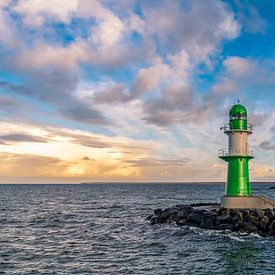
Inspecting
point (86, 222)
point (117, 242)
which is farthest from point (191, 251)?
point (86, 222)

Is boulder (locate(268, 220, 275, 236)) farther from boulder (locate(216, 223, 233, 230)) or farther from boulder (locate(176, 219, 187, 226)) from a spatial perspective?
boulder (locate(176, 219, 187, 226))

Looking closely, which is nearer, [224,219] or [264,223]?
[264,223]

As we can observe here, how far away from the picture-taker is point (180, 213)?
4044 centimetres

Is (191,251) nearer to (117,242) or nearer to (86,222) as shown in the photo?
(117,242)

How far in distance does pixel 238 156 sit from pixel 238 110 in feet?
13.6

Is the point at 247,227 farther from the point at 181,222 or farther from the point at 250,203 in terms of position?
the point at 181,222

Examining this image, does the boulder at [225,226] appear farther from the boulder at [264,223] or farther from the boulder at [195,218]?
the boulder at [195,218]

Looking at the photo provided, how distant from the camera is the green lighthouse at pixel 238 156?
37250 mm

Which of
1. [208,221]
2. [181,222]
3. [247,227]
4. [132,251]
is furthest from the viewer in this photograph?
[181,222]

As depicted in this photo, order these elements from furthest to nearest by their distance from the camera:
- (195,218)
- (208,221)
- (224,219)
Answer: (195,218) → (208,221) → (224,219)

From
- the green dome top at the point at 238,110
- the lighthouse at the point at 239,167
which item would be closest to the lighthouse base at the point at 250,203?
the lighthouse at the point at 239,167

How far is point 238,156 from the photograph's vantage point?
37000mm

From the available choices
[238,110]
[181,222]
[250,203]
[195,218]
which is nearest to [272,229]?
[250,203]

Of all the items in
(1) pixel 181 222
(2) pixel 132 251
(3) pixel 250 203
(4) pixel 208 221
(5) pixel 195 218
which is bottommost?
(2) pixel 132 251
